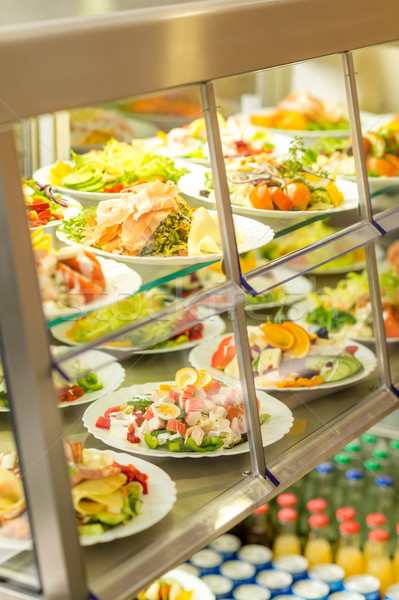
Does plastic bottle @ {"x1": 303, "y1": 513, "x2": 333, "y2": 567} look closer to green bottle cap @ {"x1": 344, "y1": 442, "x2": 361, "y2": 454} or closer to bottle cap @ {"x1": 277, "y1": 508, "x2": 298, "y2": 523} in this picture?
bottle cap @ {"x1": 277, "y1": 508, "x2": 298, "y2": 523}

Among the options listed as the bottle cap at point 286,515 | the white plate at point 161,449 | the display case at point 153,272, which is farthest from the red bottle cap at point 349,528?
the white plate at point 161,449

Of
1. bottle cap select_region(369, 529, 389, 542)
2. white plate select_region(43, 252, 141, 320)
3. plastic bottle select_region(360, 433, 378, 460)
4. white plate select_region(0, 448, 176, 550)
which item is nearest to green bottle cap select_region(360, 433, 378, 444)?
plastic bottle select_region(360, 433, 378, 460)

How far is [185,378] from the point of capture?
5.49 feet

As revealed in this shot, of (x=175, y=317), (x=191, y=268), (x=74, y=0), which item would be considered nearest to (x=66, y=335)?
(x=175, y=317)

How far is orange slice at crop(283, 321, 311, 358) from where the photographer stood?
77.4 inches

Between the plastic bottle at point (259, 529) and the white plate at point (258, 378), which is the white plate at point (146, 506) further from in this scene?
the plastic bottle at point (259, 529)

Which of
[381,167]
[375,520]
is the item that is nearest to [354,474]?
[375,520]

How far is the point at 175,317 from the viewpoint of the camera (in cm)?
126

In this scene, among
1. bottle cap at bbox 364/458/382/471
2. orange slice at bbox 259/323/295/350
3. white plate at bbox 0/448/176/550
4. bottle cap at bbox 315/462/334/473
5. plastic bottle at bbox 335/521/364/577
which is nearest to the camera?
white plate at bbox 0/448/176/550

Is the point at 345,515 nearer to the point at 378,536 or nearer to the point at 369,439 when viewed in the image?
the point at 378,536

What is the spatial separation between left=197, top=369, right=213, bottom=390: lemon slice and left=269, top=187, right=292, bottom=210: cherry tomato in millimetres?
410

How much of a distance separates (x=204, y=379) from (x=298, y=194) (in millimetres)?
481

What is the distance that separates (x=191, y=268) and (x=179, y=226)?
0.11 metres

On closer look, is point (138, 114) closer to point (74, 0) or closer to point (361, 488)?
point (74, 0)
